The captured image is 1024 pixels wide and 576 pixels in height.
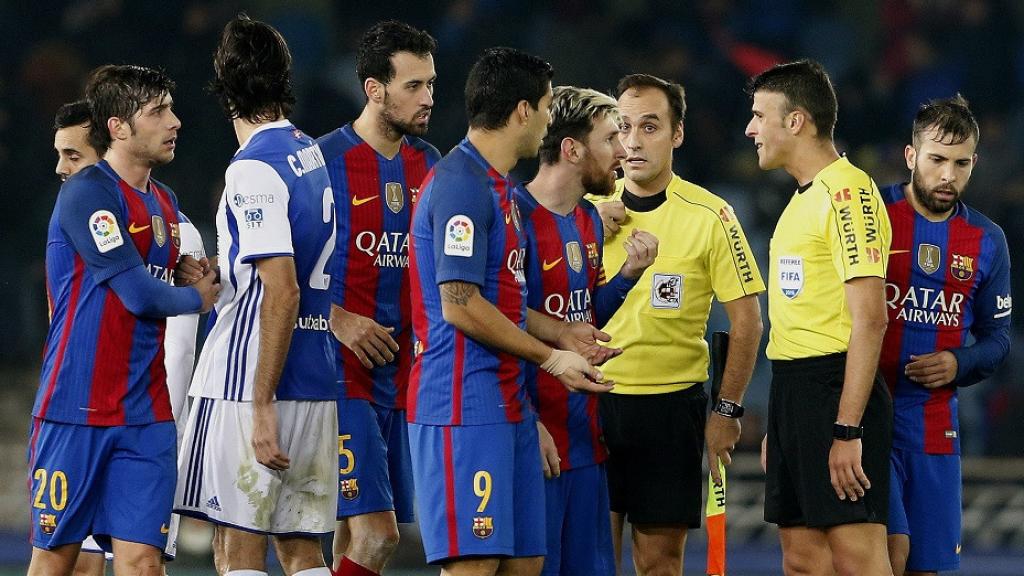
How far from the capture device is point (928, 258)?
493 centimetres

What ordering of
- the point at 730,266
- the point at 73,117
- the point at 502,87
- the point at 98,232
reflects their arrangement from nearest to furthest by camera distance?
the point at 502,87
the point at 98,232
the point at 730,266
the point at 73,117

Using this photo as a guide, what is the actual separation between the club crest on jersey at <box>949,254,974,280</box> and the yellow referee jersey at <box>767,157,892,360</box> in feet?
1.86

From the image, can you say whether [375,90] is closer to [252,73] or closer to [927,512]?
[252,73]

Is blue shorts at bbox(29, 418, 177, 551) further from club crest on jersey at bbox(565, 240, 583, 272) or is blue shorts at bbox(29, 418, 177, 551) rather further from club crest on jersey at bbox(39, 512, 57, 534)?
club crest on jersey at bbox(565, 240, 583, 272)

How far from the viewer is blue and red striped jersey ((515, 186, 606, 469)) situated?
443cm

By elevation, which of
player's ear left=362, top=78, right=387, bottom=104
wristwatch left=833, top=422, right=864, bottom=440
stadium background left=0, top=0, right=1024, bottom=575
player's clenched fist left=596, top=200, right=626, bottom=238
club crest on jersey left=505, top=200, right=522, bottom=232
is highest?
stadium background left=0, top=0, right=1024, bottom=575

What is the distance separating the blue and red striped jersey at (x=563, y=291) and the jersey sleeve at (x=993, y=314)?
1.43 meters

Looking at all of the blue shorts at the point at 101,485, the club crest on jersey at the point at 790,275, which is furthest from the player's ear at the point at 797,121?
the blue shorts at the point at 101,485

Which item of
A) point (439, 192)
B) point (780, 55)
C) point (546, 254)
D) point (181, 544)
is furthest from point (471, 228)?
point (780, 55)

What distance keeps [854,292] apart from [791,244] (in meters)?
0.32

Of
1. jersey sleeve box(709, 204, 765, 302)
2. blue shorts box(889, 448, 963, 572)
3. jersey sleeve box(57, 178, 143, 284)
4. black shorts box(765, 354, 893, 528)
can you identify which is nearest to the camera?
jersey sleeve box(57, 178, 143, 284)

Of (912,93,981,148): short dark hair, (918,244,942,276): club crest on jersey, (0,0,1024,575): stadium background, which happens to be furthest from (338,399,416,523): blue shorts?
(0,0,1024,575): stadium background

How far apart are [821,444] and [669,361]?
2.57 ft

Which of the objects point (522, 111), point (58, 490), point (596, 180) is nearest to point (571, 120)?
A: point (596, 180)
